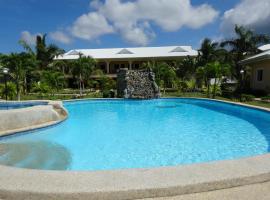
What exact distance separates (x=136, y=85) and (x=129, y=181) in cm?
2149

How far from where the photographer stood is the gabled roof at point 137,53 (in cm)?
3847

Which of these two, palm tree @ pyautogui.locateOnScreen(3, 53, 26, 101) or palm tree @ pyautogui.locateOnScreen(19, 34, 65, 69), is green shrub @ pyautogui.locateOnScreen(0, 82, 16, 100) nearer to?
palm tree @ pyautogui.locateOnScreen(3, 53, 26, 101)

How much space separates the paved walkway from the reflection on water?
372 cm

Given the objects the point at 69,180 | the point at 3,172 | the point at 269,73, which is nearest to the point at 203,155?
the point at 69,180

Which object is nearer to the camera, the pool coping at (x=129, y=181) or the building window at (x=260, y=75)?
the pool coping at (x=129, y=181)

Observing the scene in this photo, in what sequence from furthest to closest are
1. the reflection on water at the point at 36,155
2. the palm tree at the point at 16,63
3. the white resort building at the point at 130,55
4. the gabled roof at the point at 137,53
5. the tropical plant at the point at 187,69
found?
→ the gabled roof at the point at 137,53
the white resort building at the point at 130,55
the tropical plant at the point at 187,69
the palm tree at the point at 16,63
the reflection on water at the point at 36,155

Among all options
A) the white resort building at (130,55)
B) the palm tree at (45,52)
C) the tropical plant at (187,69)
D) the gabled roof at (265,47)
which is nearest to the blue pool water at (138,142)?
the gabled roof at (265,47)

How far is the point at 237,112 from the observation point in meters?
14.7

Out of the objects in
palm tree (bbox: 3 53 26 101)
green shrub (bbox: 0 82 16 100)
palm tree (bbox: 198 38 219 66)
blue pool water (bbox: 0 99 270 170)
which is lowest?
Answer: blue pool water (bbox: 0 99 270 170)

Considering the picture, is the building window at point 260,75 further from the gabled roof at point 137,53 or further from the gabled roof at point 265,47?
the gabled roof at point 137,53

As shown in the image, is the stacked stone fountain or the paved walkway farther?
the stacked stone fountain

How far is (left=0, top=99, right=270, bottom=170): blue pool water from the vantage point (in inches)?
263

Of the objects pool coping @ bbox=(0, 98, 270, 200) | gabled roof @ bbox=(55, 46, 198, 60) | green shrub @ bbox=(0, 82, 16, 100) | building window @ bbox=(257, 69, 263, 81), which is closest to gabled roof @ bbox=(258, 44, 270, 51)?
building window @ bbox=(257, 69, 263, 81)

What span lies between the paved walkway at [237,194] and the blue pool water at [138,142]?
10.6ft
